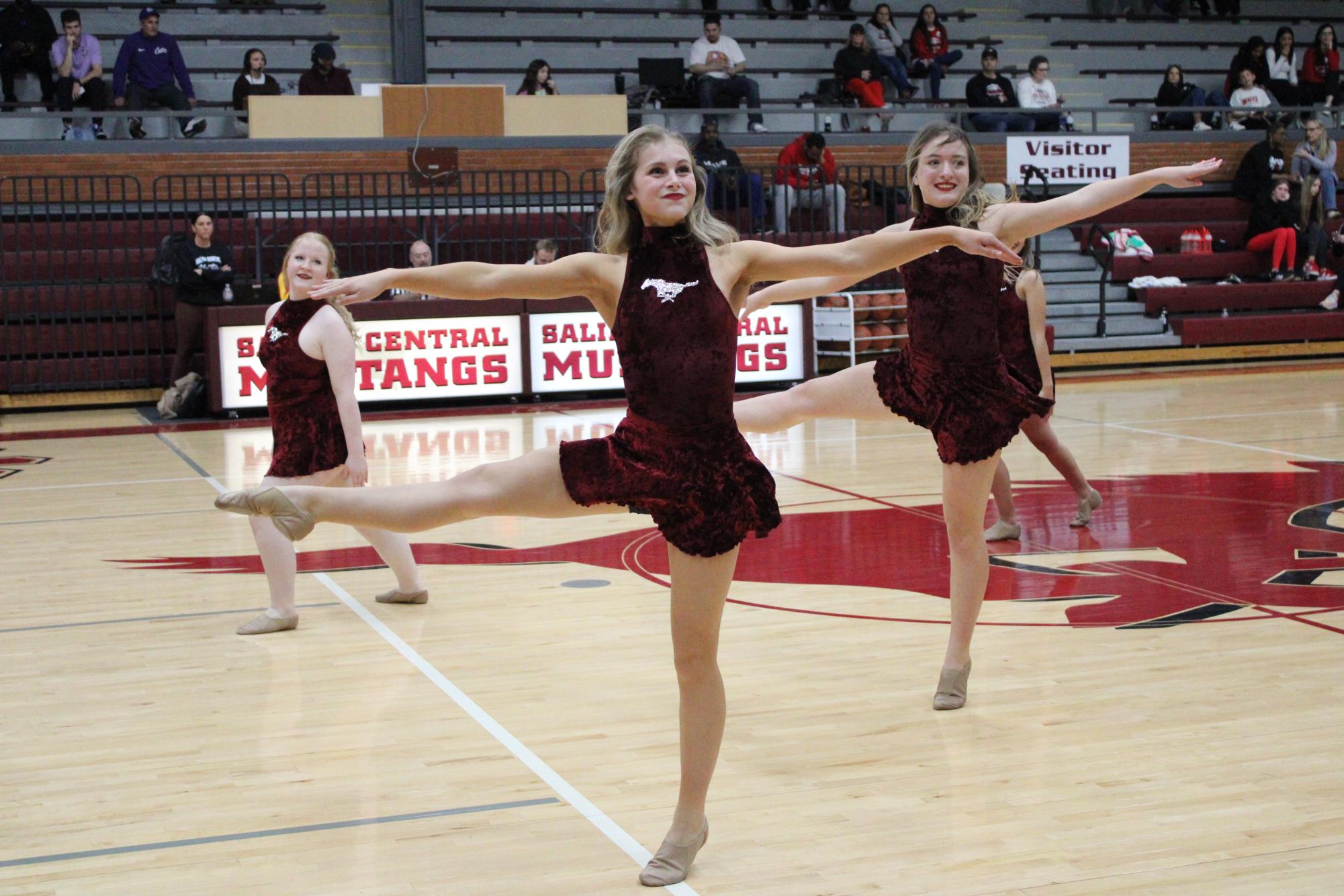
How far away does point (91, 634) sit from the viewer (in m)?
5.63

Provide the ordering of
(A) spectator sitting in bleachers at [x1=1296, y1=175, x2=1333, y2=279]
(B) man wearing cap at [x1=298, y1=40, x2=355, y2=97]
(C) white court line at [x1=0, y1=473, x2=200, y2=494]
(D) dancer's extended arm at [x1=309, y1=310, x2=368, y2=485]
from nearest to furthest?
(D) dancer's extended arm at [x1=309, y1=310, x2=368, y2=485] < (C) white court line at [x1=0, y1=473, x2=200, y2=494] < (B) man wearing cap at [x1=298, y1=40, x2=355, y2=97] < (A) spectator sitting in bleachers at [x1=1296, y1=175, x2=1333, y2=279]

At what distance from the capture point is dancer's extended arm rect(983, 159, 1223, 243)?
3.88m

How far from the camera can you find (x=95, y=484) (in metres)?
9.29

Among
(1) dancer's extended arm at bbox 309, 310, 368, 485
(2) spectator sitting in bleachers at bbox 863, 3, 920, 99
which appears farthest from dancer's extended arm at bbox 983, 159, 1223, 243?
(2) spectator sitting in bleachers at bbox 863, 3, 920, 99

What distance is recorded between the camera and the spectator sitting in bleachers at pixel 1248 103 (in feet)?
61.5

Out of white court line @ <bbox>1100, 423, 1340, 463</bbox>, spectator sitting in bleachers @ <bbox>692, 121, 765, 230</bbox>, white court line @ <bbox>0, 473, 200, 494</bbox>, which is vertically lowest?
white court line @ <bbox>0, 473, 200, 494</bbox>

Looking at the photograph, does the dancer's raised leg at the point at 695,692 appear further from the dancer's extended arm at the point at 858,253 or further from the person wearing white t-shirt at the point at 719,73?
the person wearing white t-shirt at the point at 719,73

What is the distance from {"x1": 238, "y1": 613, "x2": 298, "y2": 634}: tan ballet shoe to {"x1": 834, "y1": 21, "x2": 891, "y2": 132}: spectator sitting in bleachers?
43.3 ft

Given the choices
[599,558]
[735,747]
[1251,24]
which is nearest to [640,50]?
[1251,24]

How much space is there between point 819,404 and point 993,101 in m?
13.9

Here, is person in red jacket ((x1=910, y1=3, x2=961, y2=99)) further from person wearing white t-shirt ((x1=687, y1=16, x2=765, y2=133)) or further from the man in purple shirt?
the man in purple shirt

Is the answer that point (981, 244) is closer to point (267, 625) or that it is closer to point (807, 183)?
point (267, 625)

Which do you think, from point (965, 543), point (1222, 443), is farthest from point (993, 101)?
point (965, 543)

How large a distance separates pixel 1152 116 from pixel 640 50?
23.4ft
